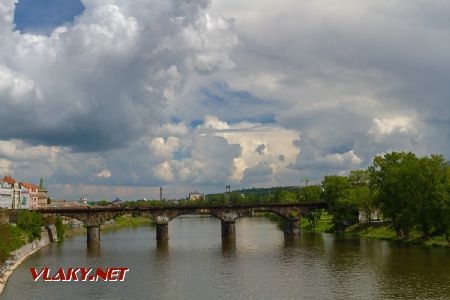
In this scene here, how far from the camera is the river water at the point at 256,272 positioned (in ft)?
175

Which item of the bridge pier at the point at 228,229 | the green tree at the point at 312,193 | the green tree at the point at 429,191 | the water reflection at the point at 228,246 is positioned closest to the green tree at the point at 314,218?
the green tree at the point at 312,193

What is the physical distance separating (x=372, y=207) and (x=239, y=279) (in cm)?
6893

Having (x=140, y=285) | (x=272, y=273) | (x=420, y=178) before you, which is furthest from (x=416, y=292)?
(x=420, y=178)

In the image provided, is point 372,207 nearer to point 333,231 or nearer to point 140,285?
point 333,231

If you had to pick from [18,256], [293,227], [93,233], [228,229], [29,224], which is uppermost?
[29,224]

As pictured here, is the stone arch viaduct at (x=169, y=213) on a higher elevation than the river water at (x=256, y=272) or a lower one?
higher

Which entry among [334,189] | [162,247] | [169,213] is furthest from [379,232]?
[169,213]

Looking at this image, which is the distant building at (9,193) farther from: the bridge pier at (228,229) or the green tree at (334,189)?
the green tree at (334,189)

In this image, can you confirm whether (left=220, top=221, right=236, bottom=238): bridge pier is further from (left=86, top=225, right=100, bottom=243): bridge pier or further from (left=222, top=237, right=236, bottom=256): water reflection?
(left=86, top=225, right=100, bottom=243): bridge pier

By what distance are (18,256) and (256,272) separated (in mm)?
35801

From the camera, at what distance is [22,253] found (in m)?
83.7

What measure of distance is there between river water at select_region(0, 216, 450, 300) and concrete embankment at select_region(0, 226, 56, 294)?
1218mm

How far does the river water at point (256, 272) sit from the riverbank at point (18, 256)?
119 cm

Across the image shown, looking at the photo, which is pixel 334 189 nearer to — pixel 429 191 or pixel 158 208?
pixel 158 208
